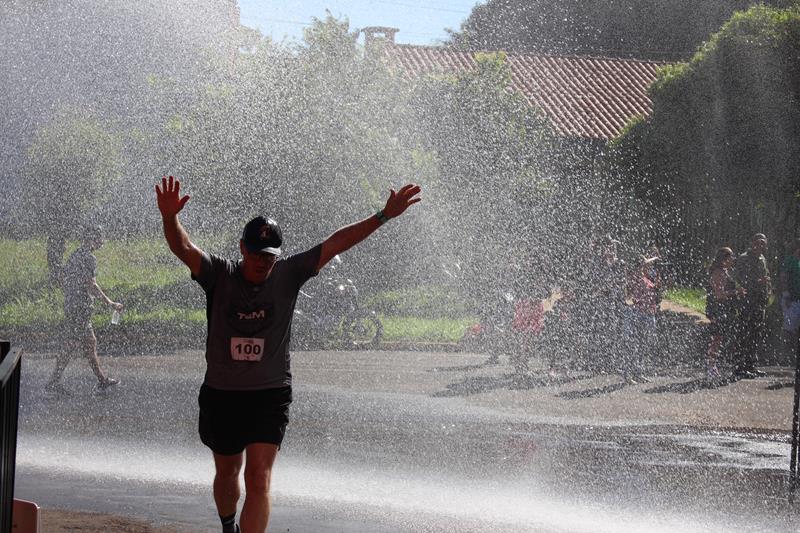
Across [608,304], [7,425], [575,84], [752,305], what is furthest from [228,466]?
[575,84]

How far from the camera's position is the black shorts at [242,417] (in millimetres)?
5367

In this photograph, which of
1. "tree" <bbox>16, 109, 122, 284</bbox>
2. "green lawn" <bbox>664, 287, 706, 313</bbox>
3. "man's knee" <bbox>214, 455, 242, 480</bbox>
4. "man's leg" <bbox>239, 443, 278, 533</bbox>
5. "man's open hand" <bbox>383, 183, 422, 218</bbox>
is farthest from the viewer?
"green lawn" <bbox>664, 287, 706, 313</bbox>

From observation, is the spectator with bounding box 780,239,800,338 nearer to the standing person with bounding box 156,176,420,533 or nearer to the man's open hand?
the man's open hand

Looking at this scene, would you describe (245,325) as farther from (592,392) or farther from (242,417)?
(592,392)

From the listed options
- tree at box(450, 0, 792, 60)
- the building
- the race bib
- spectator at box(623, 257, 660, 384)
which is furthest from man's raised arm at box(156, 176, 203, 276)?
tree at box(450, 0, 792, 60)

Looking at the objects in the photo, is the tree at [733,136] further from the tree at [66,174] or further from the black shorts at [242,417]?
the black shorts at [242,417]

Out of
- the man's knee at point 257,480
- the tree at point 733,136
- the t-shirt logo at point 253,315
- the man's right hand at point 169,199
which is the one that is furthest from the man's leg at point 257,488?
the tree at point 733,136

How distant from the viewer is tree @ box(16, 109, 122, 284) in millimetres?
19172

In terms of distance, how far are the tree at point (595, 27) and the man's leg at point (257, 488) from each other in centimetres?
3111

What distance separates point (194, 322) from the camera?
63.6 feet

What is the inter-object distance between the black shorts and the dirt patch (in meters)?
1.07

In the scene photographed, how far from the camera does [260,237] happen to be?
529 centimetres

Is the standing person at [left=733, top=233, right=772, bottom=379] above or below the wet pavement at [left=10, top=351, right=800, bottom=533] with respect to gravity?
above

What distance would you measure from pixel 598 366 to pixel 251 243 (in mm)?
11123
